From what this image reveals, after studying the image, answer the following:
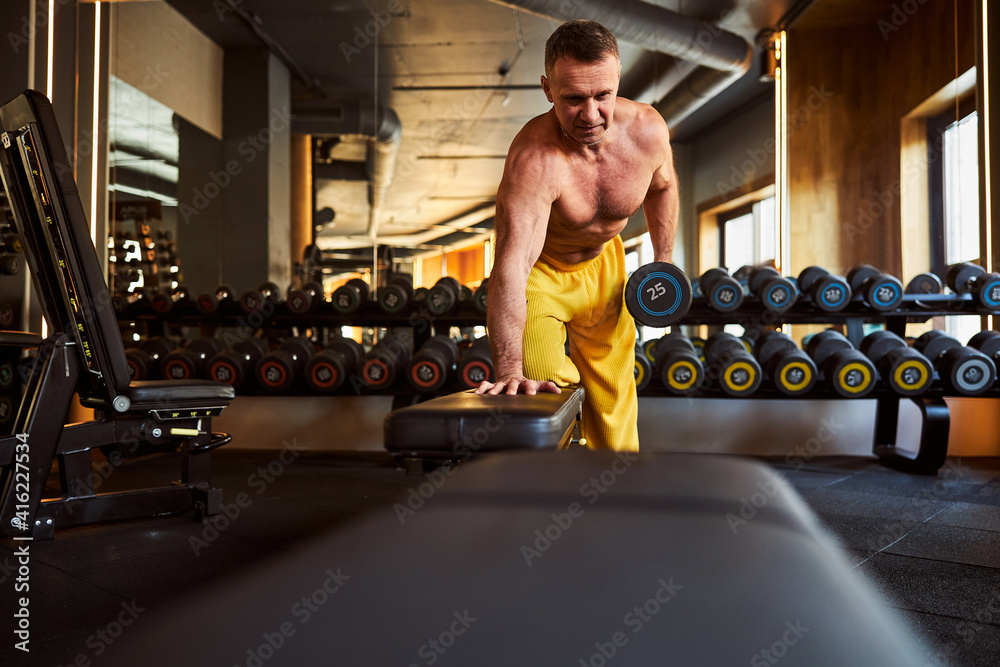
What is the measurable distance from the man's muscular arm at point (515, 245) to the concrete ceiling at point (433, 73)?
4138 mm

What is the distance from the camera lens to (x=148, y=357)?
13.1ft

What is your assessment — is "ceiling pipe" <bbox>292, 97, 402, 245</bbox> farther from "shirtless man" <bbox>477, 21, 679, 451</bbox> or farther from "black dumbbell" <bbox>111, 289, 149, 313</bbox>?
"shirtless man" <bbox>477, 21, 679, 451</bbox>

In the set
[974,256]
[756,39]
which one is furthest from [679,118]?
[974,256]

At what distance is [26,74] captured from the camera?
13.7 ft

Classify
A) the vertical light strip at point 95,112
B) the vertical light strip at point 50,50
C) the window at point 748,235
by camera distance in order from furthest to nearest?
the window at point 748,235 < the vertical light strip at point 95,112 < the vertical light strip at point 50,50

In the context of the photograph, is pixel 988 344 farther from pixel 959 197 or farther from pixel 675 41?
pixel 675 41

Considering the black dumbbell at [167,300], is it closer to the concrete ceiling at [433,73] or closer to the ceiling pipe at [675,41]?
the concrete ceiling at [433,73]

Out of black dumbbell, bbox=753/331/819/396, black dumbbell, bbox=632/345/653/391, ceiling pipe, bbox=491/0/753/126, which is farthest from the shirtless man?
ceiling pipe, bbox=491/0/753/126

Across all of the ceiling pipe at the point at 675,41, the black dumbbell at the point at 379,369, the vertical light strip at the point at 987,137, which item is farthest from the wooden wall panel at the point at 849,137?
the black dumbbell at the point at 379,369

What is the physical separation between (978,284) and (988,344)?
316mm

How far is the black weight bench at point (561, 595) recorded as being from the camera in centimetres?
40

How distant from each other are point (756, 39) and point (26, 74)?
200 inches

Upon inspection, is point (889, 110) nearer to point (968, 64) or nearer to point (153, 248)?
point (968, 64)

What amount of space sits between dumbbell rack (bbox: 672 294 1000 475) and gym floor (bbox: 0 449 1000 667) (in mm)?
149
